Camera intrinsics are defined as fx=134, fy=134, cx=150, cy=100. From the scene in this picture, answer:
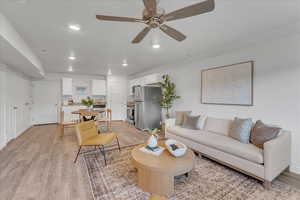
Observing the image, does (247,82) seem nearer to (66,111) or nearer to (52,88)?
(66,111)

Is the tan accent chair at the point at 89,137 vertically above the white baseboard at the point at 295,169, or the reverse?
the tan accent chair at the point at 89,137

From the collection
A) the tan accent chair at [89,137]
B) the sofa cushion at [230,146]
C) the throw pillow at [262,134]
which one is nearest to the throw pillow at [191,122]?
the sofa cushion at [230,146]

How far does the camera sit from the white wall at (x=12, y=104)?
11.2ft

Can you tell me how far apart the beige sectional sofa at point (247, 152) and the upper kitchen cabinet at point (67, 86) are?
580cm

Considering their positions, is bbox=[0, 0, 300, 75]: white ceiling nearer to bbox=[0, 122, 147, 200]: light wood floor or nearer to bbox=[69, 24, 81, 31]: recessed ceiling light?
bbox=[69, 24, 81, 31]: recessed ceiling light

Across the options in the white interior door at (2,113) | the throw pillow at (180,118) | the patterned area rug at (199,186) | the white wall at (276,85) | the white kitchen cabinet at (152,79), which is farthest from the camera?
the white kitchen cabinet at (152,79)

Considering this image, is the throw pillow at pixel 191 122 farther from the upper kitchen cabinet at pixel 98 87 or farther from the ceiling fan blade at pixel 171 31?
the upper kitchen cabinet at pixel 98 87

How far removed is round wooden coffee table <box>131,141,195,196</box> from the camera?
1.67 metres

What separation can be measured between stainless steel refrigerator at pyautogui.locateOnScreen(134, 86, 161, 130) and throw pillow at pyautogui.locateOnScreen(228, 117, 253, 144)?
2874 mm

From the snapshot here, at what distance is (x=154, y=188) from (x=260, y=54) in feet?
10.1

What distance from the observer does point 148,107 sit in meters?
5.02

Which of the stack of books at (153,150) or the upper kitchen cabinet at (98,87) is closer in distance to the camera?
the stack of books at (153,150)

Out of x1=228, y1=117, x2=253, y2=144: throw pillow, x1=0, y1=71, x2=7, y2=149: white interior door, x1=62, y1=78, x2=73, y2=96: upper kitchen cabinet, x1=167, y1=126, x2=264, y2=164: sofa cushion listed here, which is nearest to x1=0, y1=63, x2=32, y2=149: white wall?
x1=0, y1=71, x2=7, y2=149: white interior door

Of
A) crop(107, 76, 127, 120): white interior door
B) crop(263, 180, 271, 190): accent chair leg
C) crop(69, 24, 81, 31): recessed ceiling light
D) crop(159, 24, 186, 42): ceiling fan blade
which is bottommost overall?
crop(263, 180, 271, 190): accent chair leg
